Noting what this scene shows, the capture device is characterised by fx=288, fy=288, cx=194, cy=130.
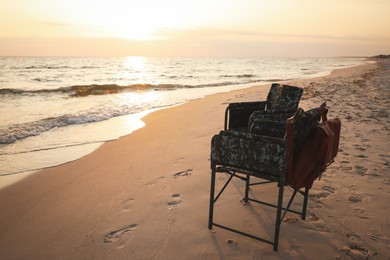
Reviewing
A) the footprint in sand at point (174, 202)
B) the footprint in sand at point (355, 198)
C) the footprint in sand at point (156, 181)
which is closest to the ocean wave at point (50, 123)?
the footprint in sand at point (156, 181)

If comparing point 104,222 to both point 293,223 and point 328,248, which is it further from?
point 328,248

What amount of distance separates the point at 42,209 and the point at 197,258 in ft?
8.02

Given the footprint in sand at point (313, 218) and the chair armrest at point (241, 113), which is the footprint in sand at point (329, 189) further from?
the chair armrest at point (241, 113)

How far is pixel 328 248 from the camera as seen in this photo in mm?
3033

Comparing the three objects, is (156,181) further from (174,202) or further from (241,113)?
(241,113)

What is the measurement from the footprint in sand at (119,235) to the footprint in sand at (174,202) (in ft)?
1.97

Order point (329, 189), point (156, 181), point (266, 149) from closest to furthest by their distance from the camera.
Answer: point (266, 149) < point (329, 189) < point (156, 181)

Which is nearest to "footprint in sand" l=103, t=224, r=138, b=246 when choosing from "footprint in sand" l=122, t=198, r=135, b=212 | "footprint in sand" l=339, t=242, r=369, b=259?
"footprint in sand" l=122, t=198, r=135, b=212

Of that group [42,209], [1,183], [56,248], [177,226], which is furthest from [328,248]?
[1,183]

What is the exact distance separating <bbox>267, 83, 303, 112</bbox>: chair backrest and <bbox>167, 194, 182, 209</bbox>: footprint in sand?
1836 mm

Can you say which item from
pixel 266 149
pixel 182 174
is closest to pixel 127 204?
pixel 182 174

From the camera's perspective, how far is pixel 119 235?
3.33 metres

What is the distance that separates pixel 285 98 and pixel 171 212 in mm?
2175

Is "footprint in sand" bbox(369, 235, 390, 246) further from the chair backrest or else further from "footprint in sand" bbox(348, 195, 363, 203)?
the chair backrest
